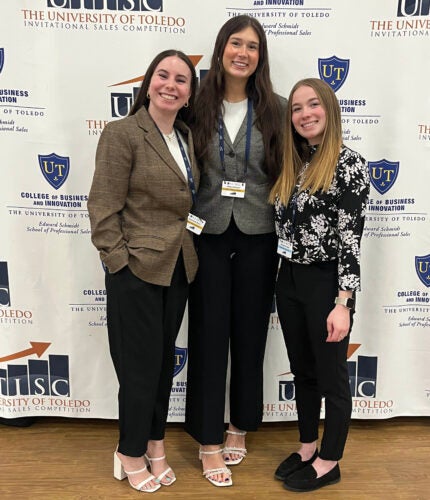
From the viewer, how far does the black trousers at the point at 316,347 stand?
1.80 metres

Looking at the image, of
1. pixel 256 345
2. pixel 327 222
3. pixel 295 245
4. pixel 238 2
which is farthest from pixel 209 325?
pixel 238 2

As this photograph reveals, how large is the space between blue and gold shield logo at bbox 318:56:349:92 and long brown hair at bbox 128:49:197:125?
26.7 inches

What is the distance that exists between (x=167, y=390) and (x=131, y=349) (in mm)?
298

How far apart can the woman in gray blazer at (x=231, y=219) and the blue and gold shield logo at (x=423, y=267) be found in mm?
815

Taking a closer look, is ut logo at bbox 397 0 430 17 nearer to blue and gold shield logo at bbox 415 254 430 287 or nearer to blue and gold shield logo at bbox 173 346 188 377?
blue and gold shield logo at bbox 415 254 430 287

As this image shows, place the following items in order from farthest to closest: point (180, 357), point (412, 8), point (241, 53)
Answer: point (180, 357) → point (412, 8) → point (241, 53)

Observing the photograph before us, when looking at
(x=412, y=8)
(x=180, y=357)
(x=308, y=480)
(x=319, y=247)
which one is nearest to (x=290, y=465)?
(x=308, y=480)

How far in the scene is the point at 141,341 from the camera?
6.04 ft

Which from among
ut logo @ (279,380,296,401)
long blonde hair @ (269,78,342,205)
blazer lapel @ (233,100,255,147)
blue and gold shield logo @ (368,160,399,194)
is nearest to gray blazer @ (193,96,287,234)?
blazer lapel @ (233,100,255,147)

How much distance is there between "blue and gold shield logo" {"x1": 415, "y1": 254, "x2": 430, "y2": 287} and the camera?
2391 millimetres

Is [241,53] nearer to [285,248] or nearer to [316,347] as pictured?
[285,248]

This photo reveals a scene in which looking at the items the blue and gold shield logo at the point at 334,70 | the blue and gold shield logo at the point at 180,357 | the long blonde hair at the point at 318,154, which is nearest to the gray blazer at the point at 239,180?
the long blonde hair at the point at 318,154

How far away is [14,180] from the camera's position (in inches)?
90.1

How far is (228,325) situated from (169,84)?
95 centimetres
